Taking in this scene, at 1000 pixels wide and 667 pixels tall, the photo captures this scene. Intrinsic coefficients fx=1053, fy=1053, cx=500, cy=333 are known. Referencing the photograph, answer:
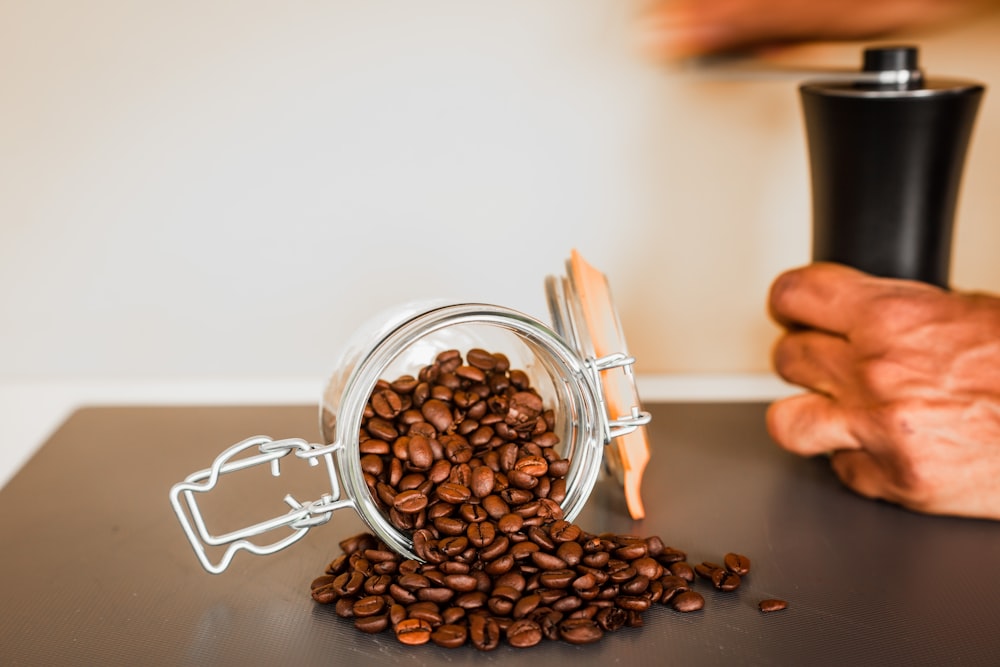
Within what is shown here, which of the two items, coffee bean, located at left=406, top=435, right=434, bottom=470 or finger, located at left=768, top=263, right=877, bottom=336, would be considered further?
finger, located at left=768, top=263, right=877, bottom=336

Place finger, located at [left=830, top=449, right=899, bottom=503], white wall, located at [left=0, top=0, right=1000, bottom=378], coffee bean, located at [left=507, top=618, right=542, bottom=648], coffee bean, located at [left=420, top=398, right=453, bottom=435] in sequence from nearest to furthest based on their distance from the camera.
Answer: coffee bean, located at [left=507, top=618, right=542, bottom=648]
coffee bean, located at [left=420, top=398, right=453, bottom=435]
finger, located at [left=830, top=449, right=899, bottom=503]
white wall, located at [left=0, top=0, right=1000, bottom=378]

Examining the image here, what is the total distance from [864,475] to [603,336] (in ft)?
0.95

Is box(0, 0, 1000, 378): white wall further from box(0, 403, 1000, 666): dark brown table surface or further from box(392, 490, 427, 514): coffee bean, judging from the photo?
box(392, 490, 427, 514): coffee bean

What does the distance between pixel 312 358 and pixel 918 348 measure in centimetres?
73

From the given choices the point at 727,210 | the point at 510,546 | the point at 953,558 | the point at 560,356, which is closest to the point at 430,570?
the point at 510,546

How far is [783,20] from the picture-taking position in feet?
3.48

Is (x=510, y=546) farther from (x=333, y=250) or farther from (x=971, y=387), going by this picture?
(x=333, y=250)

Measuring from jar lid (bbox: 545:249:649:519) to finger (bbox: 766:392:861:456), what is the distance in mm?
169

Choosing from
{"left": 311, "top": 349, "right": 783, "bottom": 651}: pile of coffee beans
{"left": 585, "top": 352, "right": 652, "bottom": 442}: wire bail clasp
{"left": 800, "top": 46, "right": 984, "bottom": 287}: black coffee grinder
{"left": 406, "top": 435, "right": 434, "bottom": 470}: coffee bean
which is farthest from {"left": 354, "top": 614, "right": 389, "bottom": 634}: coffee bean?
{"left": 800, "top": 46, "right": 984, "bottom": 287}: black coffee grinder

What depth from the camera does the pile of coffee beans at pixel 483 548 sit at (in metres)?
0.76

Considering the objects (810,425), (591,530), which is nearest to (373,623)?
(591,530)

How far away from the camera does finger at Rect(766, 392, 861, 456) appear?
0.99m

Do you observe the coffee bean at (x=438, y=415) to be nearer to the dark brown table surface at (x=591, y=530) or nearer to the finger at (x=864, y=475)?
the dark brown table surface at (x=591, y=530)

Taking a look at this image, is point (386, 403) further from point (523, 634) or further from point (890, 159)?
point (890, 159)
